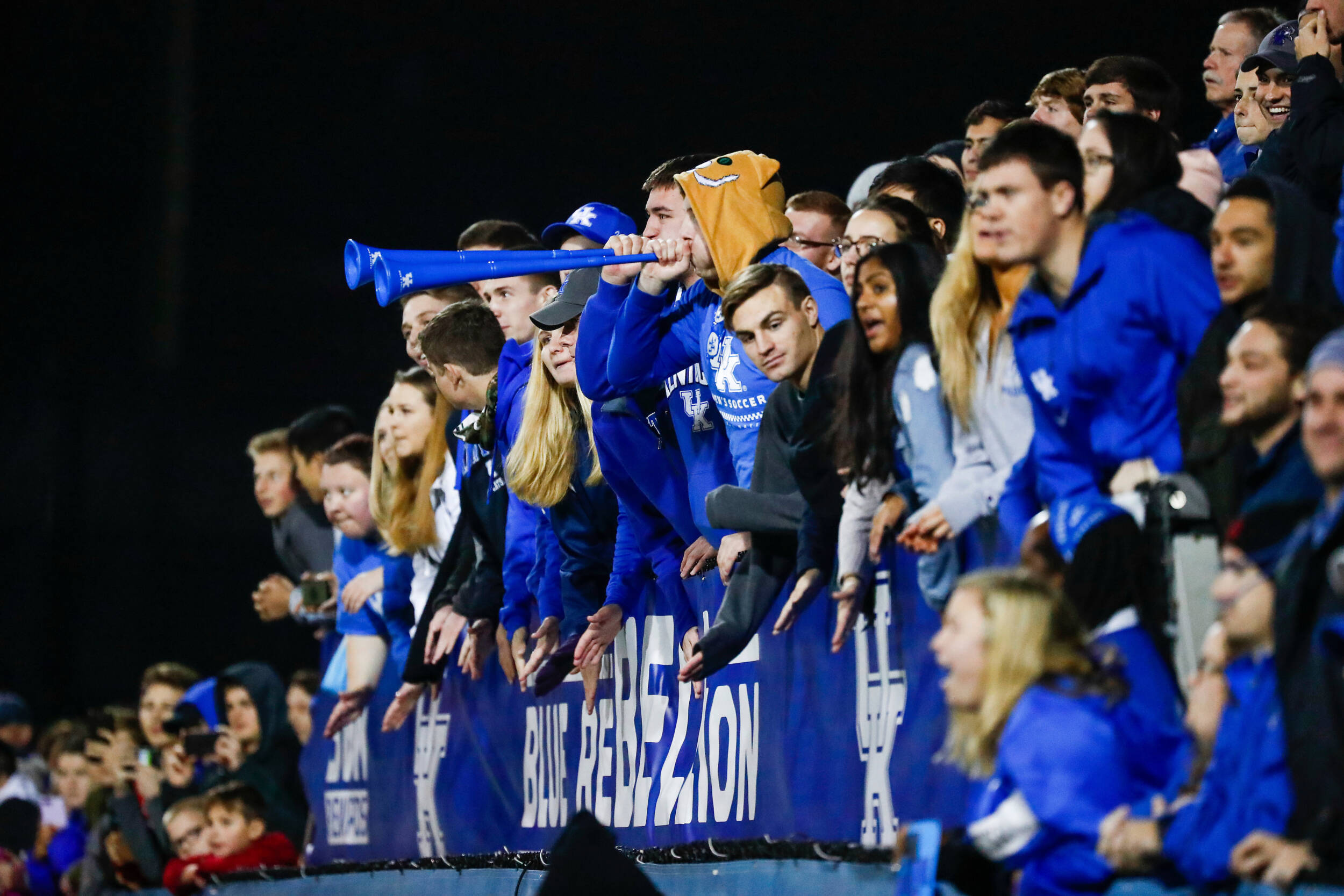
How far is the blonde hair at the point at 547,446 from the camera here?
5.56 meters

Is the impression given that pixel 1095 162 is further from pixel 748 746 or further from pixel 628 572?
pixel 628 572

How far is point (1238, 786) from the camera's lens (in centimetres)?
269

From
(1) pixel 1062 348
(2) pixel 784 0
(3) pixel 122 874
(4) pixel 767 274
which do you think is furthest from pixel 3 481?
(1) pixel 1062 348

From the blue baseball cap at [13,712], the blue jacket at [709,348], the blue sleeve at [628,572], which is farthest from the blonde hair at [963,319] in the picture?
the blue baseball cap at [13,712]

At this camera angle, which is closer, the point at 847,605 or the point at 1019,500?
the point at 1019,500

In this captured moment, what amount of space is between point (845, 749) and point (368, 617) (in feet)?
11.1

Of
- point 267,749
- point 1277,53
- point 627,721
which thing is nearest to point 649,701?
point 627,721

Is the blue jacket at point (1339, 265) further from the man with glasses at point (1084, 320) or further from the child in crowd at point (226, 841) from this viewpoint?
the child in crowd at point (226, 841)

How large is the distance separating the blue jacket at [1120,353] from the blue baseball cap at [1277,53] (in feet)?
5.73

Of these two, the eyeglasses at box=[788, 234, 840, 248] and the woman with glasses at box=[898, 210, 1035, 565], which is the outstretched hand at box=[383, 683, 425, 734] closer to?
the eyeglasses at box=[788, 234, 840, 248]

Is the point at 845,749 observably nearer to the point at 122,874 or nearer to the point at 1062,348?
the point at 1062,348

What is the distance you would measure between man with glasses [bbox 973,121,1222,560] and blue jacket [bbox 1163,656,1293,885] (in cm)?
46

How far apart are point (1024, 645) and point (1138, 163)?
998mm

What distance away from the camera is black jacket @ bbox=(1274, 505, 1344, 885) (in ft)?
8.33
